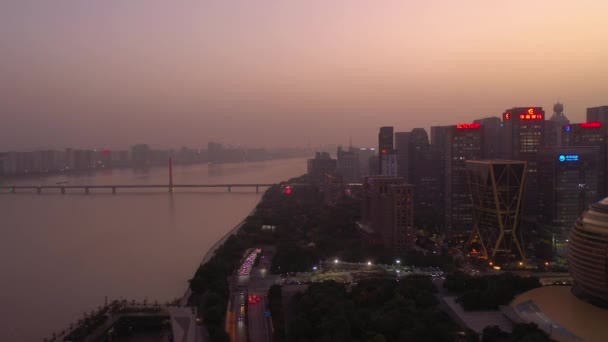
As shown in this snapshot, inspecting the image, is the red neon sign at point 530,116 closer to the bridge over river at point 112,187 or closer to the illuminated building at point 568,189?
the illuminated building at point 568,189

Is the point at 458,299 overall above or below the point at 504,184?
below

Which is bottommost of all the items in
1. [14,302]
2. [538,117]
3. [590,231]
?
[14,302]

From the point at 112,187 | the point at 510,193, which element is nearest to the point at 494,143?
the point at 510,193

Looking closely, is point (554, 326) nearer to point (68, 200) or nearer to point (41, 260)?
point (41, 260)

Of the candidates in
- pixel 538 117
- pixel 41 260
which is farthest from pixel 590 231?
pixel 41 260

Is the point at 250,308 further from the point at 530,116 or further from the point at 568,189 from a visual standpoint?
the point at 530,116

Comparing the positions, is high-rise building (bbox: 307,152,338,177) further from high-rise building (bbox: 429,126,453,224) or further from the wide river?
high-rise building (bbox: 429,126,453,224)
